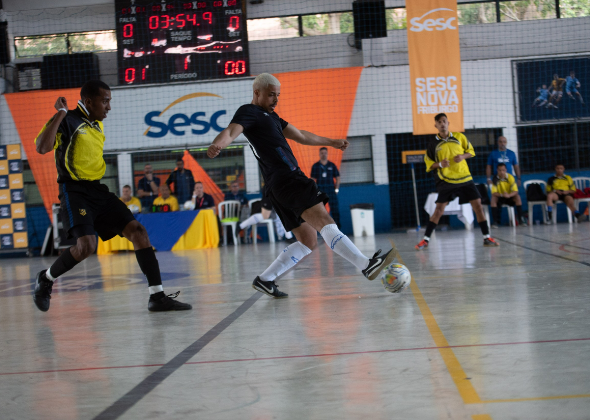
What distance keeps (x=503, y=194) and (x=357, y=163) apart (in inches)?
161

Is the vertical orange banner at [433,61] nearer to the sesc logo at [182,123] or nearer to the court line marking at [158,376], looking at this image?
the sesc logo at [182,123]

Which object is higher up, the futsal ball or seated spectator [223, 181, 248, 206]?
seated spectator [223, 181, 248, 206]

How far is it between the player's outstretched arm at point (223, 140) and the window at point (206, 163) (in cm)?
1239

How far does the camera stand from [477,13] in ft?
56.4

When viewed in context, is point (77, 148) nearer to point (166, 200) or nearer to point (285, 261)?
point (285, 261)

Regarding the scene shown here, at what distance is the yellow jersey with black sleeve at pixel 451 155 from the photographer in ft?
28.6

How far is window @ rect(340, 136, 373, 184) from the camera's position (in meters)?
16.9

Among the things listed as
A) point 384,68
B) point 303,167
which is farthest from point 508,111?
point 303,167

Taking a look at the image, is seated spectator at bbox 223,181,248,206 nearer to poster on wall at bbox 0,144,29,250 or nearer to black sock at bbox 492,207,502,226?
poster on wall at bbox 0,144,29,250

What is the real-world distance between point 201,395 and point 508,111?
16.0 m

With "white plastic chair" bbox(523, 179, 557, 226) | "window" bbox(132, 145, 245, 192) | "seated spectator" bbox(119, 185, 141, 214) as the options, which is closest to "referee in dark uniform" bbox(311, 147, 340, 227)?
"window" bbox(132, 145, 245, 192)

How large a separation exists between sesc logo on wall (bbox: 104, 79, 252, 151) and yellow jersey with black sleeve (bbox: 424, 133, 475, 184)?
8.59 metres

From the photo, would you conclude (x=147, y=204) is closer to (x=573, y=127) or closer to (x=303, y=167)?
(x=303, y=167)

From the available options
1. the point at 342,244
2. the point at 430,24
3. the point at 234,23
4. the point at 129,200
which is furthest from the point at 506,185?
the point at 342,244
